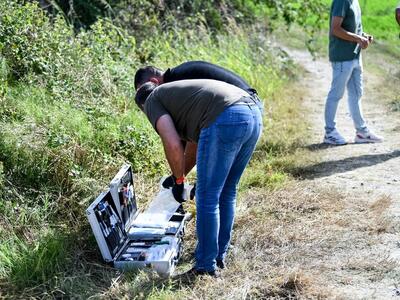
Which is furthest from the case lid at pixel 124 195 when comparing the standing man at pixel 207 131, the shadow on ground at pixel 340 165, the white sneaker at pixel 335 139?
the white sneaker at pixel 335 139

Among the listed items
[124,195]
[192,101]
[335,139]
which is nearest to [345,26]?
[335,139]

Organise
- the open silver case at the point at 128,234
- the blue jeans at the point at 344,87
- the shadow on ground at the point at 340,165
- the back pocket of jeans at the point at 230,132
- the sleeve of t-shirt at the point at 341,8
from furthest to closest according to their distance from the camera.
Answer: the blue jeans at the point at 344,87, the sleeve of t-shirt at the point at 341,8, the shadow on ground at the point at 340,165, the open silver case at the point at 128,234, the back pocket of jeans at the point at 230,132

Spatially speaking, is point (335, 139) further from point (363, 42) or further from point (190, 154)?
point (190, 154)

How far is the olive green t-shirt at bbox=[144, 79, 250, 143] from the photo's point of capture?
385 centimetres

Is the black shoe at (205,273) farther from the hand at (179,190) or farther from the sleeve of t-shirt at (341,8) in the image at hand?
the sleeve of t-shirt at (341,8)

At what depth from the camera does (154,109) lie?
3.93 m

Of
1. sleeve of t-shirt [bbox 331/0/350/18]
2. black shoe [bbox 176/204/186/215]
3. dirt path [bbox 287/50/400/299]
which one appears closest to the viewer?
dirt path [bbox 287/50/400/299]

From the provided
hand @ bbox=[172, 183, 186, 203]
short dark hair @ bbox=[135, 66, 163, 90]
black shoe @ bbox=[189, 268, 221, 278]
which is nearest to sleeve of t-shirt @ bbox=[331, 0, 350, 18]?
short dark hair @ bbox=[135, 66, 163, 90]

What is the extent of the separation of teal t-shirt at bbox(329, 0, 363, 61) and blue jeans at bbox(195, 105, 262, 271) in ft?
11.2

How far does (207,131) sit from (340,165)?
10.2 ft

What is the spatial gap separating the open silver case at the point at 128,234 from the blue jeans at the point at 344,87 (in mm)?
3064

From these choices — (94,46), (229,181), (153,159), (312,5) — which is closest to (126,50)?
(94,46)

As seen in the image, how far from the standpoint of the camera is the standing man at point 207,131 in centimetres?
383

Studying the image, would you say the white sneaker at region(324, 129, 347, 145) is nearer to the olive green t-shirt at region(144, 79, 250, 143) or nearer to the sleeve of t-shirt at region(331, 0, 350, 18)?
the sleeve of t-shirt at region(331, 0, 350, 18)
